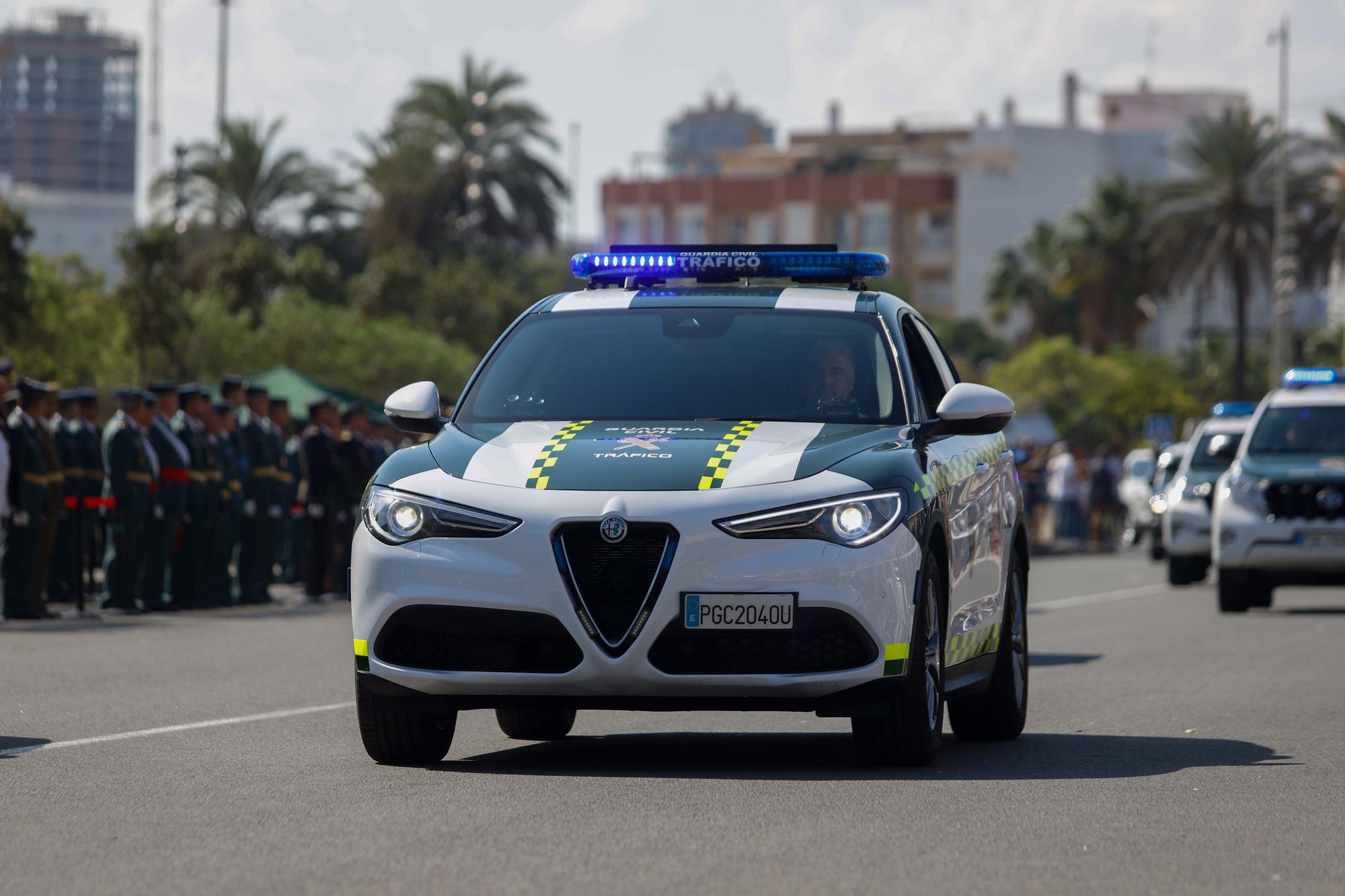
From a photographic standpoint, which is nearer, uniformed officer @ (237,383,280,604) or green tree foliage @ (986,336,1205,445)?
uniformed officer @ (237,383,280,604)

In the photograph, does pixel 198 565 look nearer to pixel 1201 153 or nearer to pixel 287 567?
pixel 287 567

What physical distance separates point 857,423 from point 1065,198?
122m

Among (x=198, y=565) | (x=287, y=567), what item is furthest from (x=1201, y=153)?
(x=198, y=565)

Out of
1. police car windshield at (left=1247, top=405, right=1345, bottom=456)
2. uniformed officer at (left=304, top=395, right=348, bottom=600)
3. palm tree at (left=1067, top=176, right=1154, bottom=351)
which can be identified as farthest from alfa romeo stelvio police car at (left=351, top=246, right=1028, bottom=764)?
palm tree at (left=1067, top=176, right=1154, bottom=351)

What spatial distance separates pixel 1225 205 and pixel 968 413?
6364 centimetres

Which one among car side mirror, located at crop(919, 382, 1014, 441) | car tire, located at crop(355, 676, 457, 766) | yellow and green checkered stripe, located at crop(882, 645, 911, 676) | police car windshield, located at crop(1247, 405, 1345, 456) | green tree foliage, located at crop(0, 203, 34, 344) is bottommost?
car tire, located at crop(355, 676, 457, 766)

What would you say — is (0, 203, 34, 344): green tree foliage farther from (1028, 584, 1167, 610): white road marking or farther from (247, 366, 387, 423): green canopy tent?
(1028, 584, 1167, 610): white road marking

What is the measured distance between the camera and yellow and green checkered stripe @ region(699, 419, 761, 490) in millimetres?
8242

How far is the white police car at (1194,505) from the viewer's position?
26812mm

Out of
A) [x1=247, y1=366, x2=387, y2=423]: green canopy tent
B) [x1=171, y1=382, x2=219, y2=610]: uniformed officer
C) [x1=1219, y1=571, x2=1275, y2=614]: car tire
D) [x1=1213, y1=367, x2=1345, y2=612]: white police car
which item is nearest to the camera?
[x1=1213, y1=367, x2=1345, y2=612]: white police car

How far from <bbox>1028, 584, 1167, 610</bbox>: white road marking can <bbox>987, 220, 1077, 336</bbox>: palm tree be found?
7083 centimetres

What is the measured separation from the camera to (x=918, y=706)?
8.54 metres

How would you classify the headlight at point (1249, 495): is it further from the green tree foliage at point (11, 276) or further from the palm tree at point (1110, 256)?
the palm tree at point (1110, 256)

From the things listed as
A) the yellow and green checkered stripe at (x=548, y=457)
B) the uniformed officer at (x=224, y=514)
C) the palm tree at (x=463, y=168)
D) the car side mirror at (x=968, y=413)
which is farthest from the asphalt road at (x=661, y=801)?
the palm tree at (x=463, y=168)
